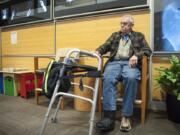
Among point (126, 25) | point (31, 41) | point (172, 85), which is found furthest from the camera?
point (31, 41)

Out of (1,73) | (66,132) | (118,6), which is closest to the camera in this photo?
(66,132)

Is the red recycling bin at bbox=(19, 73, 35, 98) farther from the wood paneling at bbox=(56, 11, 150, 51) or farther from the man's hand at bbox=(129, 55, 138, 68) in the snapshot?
the man's hand at bbox=(129, 55, 138, 68)

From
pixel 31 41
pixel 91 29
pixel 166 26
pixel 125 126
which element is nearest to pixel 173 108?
pixel 125 126

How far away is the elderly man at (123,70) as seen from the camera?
2.15 meters

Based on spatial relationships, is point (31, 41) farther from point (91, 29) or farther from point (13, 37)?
point (91, 29)

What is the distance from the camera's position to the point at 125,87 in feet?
7.17

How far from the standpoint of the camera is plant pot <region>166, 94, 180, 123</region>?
231 cm

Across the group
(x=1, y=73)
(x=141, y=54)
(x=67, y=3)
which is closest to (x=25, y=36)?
(x=1, y=73)

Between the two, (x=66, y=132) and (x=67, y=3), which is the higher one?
(x=67, y=3)

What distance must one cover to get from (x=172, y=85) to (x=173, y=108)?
9.4 inches

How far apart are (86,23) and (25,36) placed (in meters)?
1.36

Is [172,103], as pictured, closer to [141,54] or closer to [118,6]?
[141,54]

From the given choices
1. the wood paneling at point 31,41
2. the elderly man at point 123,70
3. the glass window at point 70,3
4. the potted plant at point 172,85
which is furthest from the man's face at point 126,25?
the wood paneling at point 31,41

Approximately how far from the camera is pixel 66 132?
213cm
